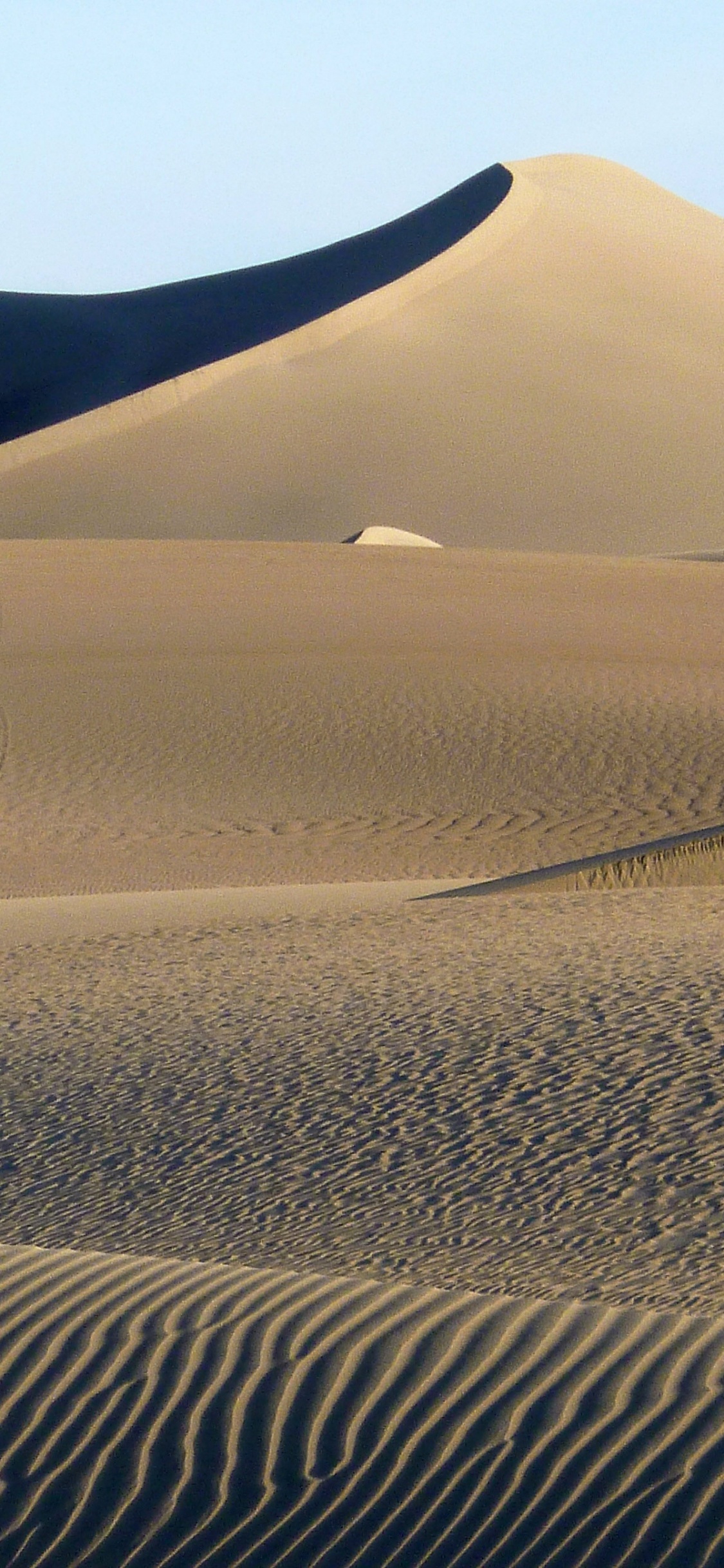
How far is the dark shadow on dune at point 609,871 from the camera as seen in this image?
1283 cm

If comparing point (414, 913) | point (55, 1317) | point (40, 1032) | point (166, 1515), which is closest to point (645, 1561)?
point (166, 1515)

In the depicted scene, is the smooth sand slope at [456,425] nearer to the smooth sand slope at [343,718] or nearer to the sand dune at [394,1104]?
the smooth sand slope at [343,718]

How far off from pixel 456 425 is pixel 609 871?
3647 cm

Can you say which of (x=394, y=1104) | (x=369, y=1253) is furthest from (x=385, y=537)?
(x=369, y=1253)

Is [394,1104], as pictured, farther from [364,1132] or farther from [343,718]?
[343,718]

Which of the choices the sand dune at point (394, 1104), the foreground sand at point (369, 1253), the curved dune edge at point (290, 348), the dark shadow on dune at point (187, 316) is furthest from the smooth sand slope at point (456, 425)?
the foreground sand at point (369, 1253)

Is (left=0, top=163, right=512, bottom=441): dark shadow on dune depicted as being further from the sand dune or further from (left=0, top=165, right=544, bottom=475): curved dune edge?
the sand dune

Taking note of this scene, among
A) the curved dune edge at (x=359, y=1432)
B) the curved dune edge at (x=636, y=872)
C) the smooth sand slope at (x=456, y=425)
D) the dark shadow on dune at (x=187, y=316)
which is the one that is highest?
the dark shadow on dune at (x=187, y=316)

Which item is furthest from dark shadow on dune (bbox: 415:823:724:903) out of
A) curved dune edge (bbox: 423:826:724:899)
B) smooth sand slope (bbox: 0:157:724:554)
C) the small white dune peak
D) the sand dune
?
smooth sand slope (bbox: 0:157:724:554)

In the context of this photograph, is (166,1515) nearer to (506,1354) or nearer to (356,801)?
(506,1354)

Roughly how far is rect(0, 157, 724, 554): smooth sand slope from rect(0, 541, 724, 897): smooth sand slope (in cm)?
1651

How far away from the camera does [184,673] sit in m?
21.7

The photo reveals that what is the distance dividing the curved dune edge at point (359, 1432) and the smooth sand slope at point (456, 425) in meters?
38.8

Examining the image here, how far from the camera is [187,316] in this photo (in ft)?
201
